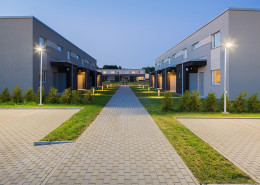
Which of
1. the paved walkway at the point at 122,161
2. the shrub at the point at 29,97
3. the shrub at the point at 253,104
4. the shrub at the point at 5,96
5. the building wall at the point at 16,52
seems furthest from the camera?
the building wall at the point at 16,52

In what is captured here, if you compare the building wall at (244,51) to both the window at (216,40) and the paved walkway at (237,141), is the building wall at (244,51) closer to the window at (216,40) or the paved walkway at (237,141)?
the window at (216,40)

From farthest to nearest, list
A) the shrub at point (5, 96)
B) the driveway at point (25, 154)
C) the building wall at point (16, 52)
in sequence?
the building wall at point (16, 52)
the shrub at point (5, 96)
the driveway at point (25, 154)

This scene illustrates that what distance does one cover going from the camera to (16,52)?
1855 centimetres

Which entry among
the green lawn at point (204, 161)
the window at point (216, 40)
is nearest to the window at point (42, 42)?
the window at point (216, 40)

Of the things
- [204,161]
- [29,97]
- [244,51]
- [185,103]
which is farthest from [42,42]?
[204,161]

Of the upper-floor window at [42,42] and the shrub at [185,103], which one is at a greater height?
the upper-floor window at [42,42]

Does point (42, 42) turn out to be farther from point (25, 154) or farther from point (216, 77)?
point (25, 154)

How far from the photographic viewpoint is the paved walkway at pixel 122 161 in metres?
3.72

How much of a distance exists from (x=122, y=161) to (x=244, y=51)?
16122mm

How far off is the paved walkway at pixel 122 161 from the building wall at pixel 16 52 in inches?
585

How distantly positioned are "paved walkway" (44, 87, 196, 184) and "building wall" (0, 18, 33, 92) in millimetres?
14859

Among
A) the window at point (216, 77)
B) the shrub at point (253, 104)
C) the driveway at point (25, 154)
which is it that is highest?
the window at point (216, 77)

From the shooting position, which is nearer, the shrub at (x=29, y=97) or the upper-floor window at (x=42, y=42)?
the shrub at (x=29, y=97)

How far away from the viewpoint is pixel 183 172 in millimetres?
3971
